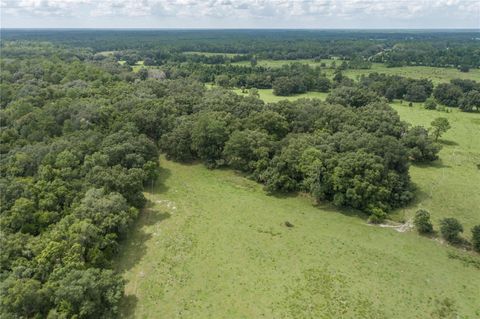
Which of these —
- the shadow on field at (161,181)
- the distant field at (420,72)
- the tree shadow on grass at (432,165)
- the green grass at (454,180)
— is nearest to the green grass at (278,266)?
the shadow on field at (161,181)

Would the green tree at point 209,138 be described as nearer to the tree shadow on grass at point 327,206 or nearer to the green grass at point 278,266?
the green grass at point 278,266

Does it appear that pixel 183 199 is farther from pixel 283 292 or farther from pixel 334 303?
pixel 334 303

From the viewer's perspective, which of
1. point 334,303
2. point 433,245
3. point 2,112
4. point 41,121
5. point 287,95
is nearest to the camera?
point 334,303

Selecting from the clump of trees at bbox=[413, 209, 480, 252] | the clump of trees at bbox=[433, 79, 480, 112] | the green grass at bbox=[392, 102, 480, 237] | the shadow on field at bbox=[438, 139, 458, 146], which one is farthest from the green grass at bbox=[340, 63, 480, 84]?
the clump of trees at bbox=[413, 209, 480, 252]

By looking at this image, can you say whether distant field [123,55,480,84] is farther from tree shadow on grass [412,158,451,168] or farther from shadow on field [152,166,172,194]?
shadow on field [152,166,172,194]

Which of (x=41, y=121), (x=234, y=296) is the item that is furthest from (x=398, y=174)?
(x=41, y=121)

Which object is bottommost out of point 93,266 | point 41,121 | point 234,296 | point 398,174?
point 234,296

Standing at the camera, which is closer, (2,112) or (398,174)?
(398,174)
